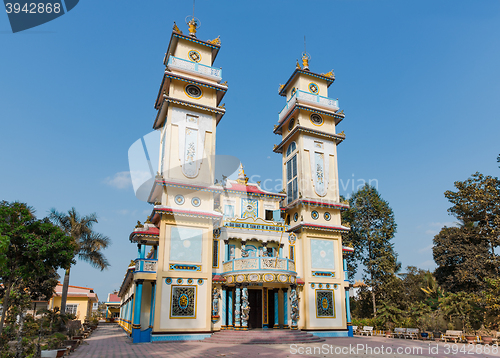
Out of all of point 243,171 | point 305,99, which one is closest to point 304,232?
point 243,171

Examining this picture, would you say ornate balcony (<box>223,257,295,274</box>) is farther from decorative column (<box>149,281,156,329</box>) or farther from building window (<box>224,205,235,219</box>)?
decorative column (<box>149,281,156,329</box>)

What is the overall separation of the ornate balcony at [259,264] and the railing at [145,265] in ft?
14.2

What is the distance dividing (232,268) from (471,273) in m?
20.6

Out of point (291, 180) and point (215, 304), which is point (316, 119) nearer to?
point (291, 180)

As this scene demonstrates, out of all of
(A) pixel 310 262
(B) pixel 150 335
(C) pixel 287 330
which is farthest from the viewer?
(A) pixel 310 262

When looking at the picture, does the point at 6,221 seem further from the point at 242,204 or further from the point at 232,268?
the point at 242,204

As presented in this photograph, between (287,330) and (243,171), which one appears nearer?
(287,330)

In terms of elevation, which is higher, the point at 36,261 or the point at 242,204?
the point at 242,204

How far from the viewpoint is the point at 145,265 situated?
811 inches

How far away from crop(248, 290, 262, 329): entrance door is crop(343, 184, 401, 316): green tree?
44.3 ft

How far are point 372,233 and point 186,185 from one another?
801 inches

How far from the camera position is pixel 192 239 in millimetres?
21562

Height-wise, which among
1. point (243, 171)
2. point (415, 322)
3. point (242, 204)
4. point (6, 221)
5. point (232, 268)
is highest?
point (243, 171)

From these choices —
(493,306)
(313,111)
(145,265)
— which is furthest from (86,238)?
(493,306)
